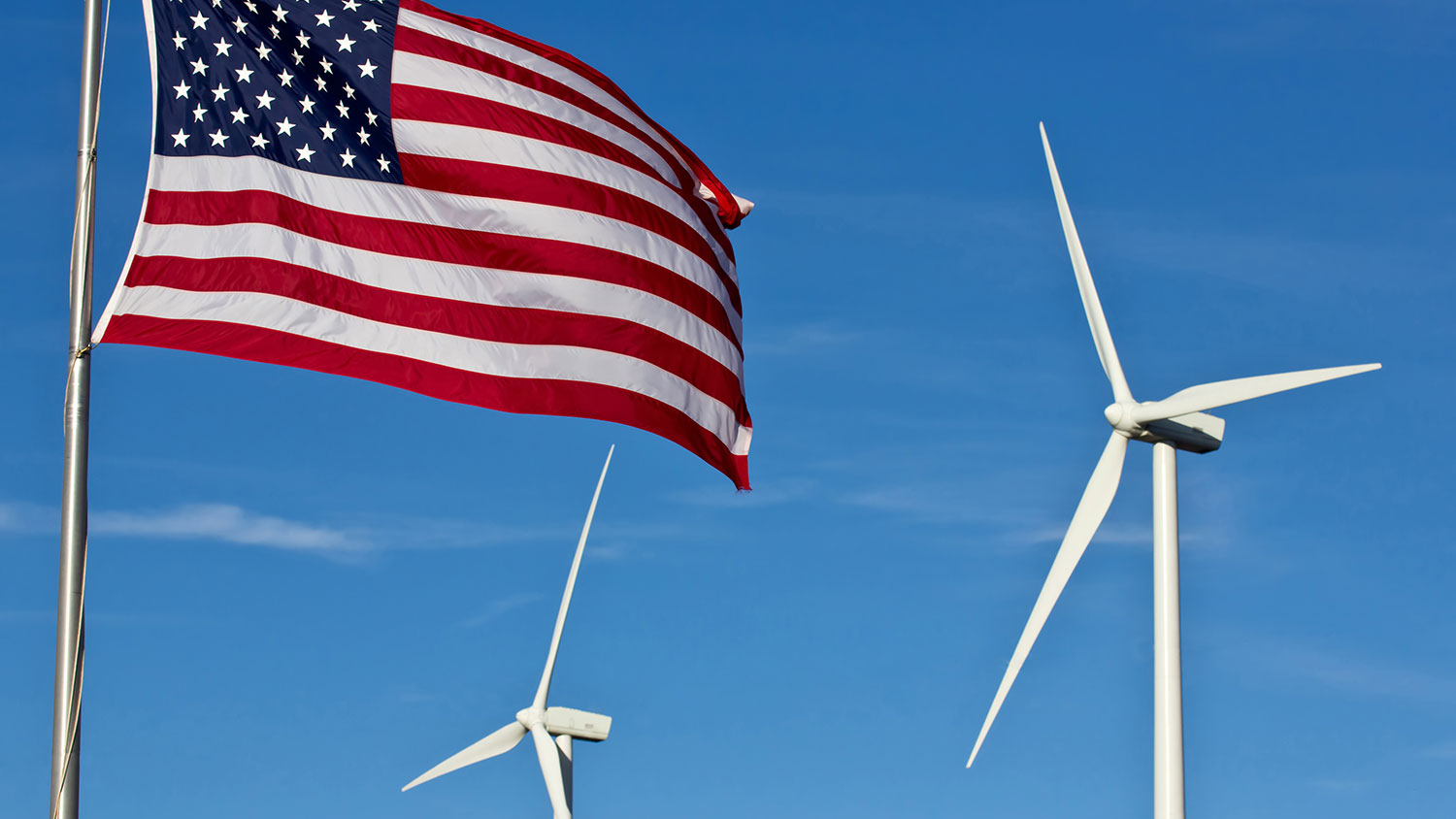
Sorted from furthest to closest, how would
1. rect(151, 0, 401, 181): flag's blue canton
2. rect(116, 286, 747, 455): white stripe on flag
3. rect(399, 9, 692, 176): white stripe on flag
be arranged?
rect(399, 9, 692, 176): white stripe on flag
rect(151, 0, 401, 181): flag's blue canton
rect(116, 286, 747, 455): white stripe on flag

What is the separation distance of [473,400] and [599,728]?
5811 cm

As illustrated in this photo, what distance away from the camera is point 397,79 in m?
26.8

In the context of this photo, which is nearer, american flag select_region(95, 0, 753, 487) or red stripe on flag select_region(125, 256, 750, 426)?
red stripe on flag select_region(125, 256, 750, 426)

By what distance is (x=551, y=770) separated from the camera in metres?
77.2

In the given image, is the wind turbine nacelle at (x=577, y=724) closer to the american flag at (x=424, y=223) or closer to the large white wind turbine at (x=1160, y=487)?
the large white wind turbine at (x=1160, y=487)

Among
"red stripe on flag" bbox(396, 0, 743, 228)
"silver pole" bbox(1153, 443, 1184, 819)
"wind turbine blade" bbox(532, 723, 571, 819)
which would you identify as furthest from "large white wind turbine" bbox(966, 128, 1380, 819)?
"wind turbine blade" bbox(532, 723, 571, 819)

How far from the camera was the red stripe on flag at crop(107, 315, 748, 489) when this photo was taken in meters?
22.7

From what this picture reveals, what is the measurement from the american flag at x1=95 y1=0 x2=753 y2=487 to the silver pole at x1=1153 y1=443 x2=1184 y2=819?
9426 mm

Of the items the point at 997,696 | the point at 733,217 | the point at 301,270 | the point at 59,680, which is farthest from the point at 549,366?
the point at 997,696

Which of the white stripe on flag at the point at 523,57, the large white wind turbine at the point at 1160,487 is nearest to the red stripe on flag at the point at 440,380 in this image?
the white stripe on flag at the point at 523,57

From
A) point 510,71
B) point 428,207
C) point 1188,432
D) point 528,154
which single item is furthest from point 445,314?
point 1188,432

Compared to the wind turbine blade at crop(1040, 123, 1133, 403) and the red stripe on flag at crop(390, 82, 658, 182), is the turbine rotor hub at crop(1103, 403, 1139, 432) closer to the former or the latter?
the wind turbine blade at crop(1040, 123, 1133, 403)

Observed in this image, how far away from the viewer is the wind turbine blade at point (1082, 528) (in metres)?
39.2

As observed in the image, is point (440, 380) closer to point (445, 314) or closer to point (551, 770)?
point (445, 314)
